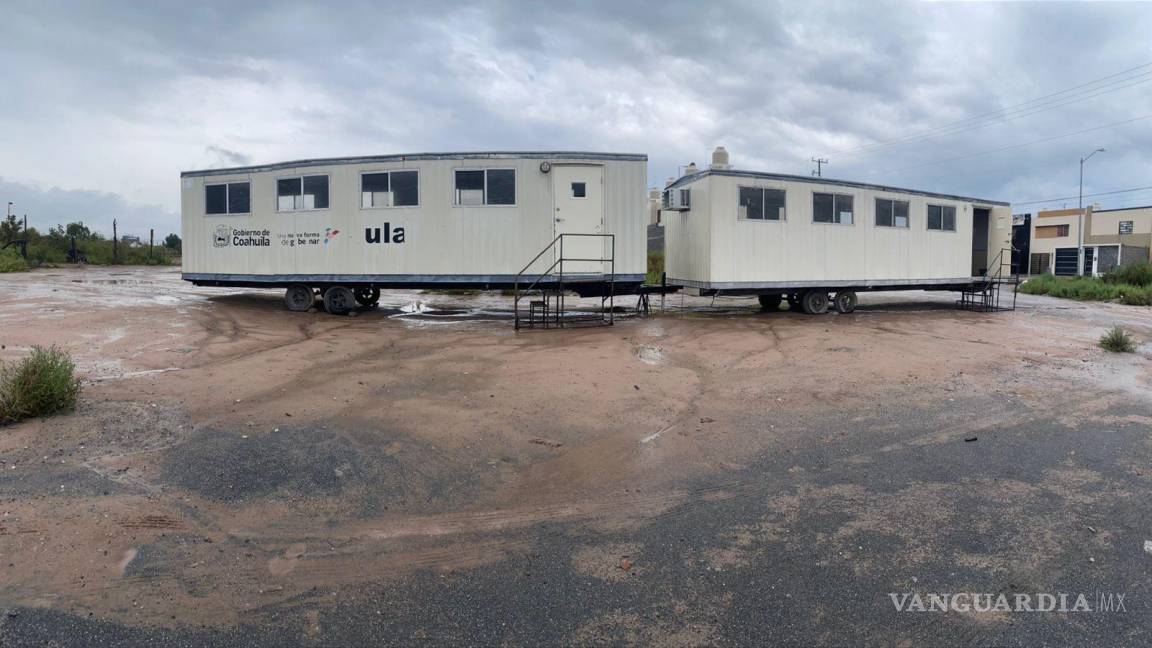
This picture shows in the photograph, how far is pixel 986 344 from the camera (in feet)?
39.2

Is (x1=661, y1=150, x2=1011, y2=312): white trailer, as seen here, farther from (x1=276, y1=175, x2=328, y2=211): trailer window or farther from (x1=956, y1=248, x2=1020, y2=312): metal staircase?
(x1=276, y1=175, x2=328, y2=211): trailer window

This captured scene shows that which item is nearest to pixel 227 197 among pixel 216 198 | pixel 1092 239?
pixel 216 198

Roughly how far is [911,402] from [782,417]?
1.76 metres

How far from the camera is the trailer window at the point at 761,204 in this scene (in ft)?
48.7

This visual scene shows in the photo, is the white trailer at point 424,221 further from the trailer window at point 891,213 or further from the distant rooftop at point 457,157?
the trailer window at point 891,213

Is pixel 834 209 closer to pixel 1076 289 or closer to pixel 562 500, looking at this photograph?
pixel 562 500

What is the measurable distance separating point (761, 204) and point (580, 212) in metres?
4.12

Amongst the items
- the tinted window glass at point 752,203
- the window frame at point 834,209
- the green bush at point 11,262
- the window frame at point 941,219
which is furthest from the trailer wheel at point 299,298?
the green bush at point 11,262

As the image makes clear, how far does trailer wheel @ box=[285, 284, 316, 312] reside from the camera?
15367 millimetres

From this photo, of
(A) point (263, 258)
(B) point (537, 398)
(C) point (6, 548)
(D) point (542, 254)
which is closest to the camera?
(C) point (6, 548)

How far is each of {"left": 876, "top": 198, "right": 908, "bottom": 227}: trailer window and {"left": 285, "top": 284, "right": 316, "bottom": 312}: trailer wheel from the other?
528 inches

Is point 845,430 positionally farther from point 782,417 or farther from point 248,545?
point 248,545

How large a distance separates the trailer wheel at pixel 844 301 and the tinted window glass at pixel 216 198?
1435 centimetres

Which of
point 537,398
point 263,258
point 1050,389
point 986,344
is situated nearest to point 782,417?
point 537,398
